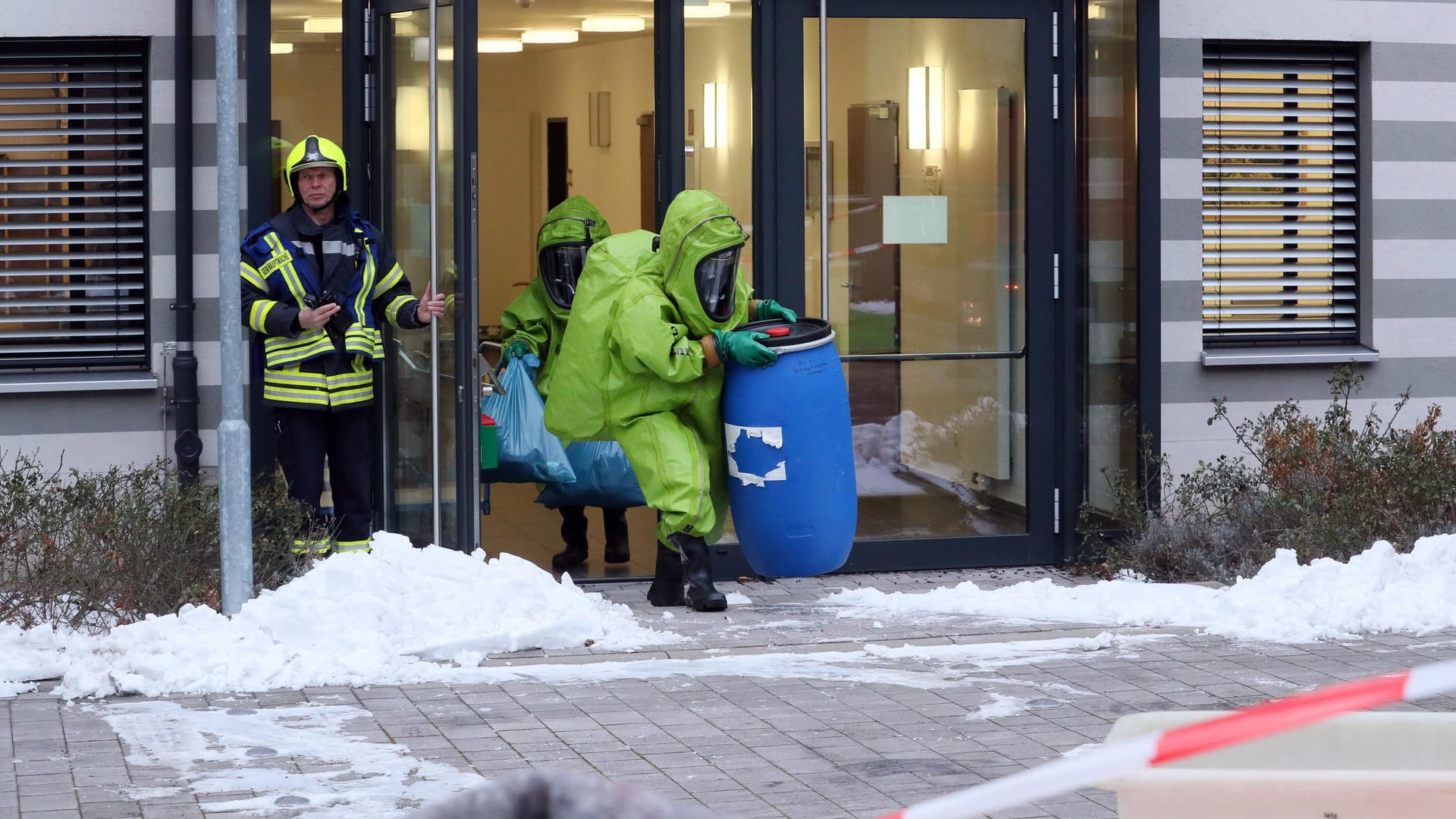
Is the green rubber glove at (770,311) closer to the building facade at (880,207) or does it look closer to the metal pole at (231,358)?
the building facade at (880,207)

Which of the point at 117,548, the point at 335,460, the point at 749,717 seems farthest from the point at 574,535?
the point at 749,717

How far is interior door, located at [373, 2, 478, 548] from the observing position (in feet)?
25.7

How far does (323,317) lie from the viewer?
7789mm

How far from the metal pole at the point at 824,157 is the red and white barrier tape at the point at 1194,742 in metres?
6.58

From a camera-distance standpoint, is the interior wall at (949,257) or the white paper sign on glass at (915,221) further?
the white paper sign on glass at (915,221)

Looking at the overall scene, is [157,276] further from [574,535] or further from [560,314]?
[574,535]

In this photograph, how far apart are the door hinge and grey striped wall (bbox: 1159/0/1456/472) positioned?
419 cm

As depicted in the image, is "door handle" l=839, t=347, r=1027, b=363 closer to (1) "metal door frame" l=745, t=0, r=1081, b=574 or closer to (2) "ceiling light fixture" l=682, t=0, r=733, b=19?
(1) "metal door frame" l=745, t=0, r=1081, b=574

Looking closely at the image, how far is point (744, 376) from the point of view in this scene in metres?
7.58

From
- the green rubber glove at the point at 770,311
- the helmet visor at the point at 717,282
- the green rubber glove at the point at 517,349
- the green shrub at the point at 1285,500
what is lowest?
the green shrub at the point at 1285,500

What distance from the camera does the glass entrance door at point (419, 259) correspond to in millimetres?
7848

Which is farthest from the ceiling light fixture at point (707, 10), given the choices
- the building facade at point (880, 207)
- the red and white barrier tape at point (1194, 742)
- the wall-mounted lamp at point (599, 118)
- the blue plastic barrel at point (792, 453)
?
the red and white barrier tape at point (1194, 742)

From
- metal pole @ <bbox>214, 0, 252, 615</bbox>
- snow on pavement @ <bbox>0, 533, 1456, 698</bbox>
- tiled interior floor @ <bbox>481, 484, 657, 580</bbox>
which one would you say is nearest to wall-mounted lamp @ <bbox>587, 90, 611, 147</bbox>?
tiled interior floor @ <bbox>481, 484, 657, 580</bbox>

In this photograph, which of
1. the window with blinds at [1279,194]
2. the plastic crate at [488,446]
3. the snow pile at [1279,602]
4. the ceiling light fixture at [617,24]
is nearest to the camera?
the snow pile at [1279,602]
